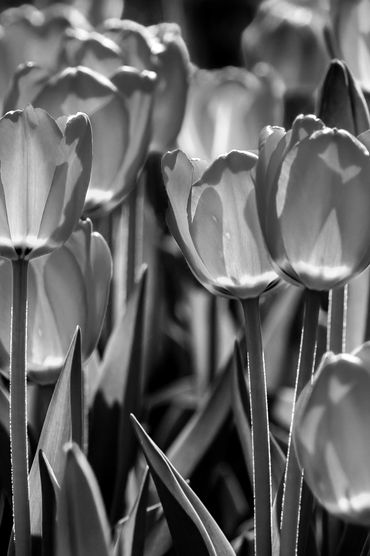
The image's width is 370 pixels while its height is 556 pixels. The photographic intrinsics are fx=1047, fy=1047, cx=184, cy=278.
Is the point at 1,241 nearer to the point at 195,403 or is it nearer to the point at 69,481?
the point at 69,481

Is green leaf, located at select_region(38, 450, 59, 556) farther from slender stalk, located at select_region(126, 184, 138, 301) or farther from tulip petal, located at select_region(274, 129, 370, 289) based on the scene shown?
slender stalk, located at select_region(126, 184, 138, 301)

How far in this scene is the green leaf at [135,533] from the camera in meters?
0.52

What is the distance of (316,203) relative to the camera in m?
0.45

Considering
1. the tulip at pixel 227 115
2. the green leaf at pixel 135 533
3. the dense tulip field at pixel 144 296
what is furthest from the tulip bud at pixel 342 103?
the tulip at pixel 227 115

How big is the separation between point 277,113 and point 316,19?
27 cm

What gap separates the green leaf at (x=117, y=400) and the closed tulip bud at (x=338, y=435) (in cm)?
32

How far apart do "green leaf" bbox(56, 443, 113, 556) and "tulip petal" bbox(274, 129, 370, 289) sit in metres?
0.13

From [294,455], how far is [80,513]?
0.11 m

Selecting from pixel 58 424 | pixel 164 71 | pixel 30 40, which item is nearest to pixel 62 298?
pixel 58 424

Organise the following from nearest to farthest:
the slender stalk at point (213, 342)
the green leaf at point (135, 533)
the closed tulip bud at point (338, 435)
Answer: the closed tulip bud at point (338, 435) → the green leaf at point (135, 533) → the slender stalk at point (213, 342)

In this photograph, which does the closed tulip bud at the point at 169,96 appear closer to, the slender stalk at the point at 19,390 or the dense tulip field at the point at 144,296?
the dense tulip field at the point at 144,296

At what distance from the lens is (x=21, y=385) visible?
0.47 m

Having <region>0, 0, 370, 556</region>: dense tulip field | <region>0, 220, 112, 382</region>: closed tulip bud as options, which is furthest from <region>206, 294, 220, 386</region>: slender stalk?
<region>0, 220, 112, 382</region>: closed tulip bud

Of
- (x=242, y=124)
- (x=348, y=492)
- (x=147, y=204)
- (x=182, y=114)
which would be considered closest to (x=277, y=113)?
(x=242, y=124)
